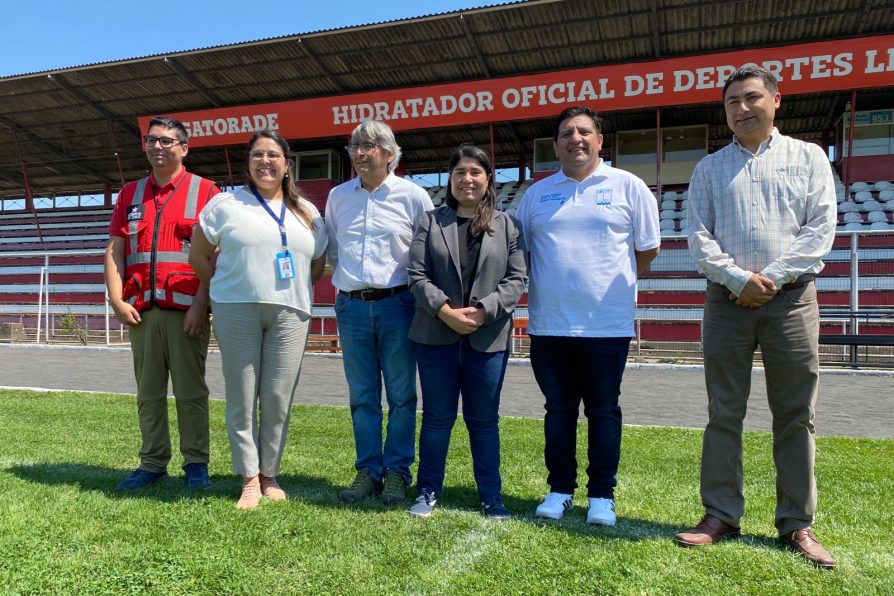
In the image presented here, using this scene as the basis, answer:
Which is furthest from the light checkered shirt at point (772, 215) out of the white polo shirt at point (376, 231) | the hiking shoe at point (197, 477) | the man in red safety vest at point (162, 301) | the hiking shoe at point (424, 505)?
the hiking shoe at point (197, 477)

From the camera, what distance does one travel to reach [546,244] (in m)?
2.87

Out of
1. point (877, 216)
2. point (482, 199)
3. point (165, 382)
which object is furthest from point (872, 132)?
point (165, 382)

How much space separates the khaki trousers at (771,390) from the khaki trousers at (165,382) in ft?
8.13

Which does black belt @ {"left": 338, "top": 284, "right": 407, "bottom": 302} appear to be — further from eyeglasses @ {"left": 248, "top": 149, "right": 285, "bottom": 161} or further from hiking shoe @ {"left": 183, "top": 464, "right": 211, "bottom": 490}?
hiking shoe @ {"left": 183, "top": 464, "right": 211, "bottom": 490}

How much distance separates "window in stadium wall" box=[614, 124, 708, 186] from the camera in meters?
20.6

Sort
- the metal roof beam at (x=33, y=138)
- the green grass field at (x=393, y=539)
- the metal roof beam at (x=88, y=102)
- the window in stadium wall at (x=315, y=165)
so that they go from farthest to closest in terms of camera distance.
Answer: the window in stadium wall at (x=315, y=165) < the metal roof beam at (x=33, y=138) < the metal roof beam at (x=88, y=102) < the green grass field at (x=393, y=539)

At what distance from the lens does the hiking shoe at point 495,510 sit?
2.74 m

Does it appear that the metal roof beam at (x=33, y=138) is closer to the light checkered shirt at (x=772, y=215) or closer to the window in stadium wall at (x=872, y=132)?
the light checkered shirt at (x=772, y=215)

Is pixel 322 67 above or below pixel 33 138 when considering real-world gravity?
above

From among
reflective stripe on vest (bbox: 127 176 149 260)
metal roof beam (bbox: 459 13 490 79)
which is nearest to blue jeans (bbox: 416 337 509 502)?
reflective stripe on vest (bbox: 127 176 149 260)

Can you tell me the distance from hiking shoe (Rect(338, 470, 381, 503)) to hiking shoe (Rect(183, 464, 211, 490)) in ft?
2.37

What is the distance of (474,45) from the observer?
16656mm

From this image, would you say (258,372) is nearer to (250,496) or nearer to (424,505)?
(250,496)

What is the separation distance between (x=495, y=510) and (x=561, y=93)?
15025 millimetres
